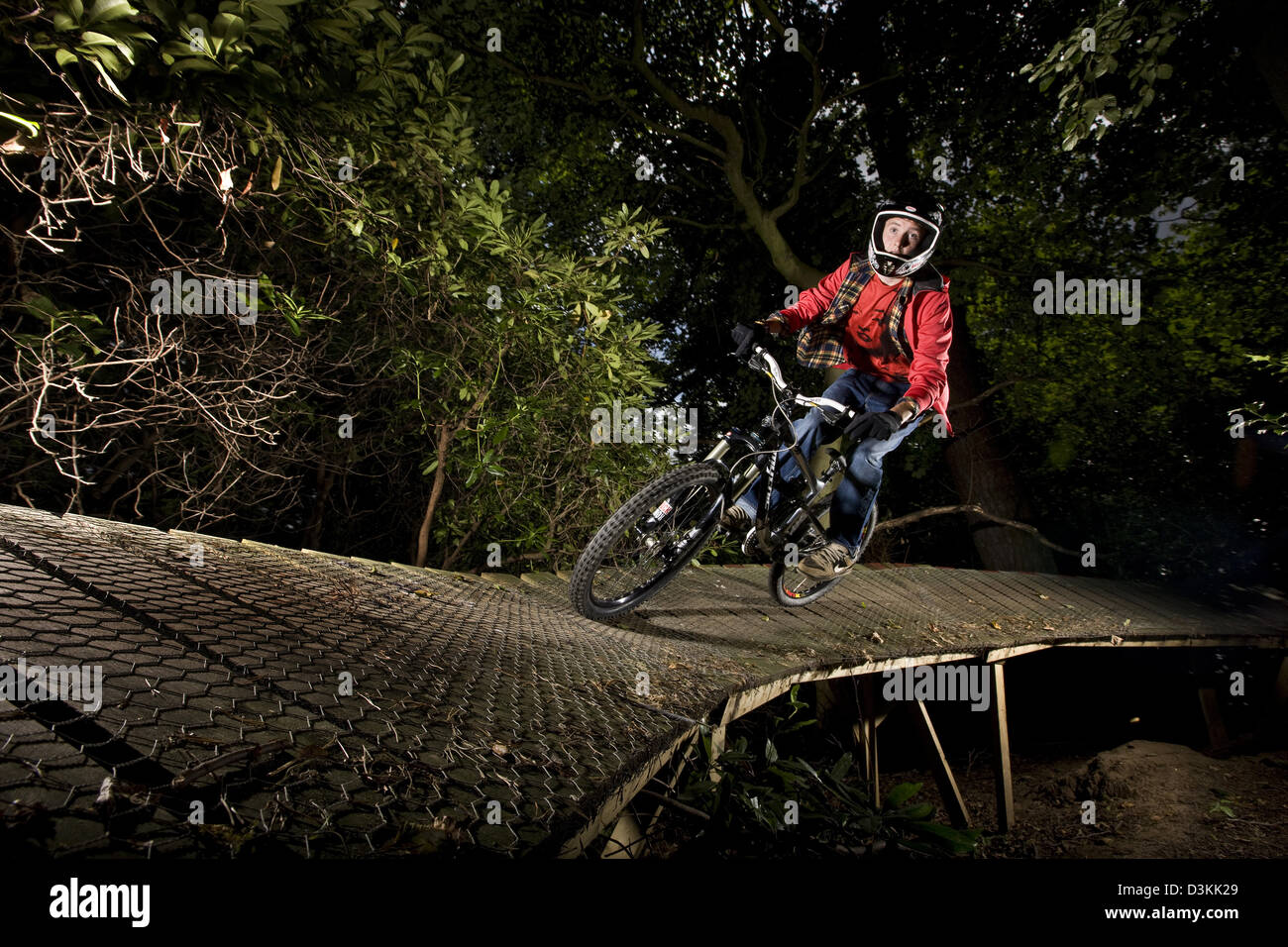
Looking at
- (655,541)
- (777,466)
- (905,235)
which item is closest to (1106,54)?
(905,235)

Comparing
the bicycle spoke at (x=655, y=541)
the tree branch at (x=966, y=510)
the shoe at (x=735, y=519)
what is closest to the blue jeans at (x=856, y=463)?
the shoe at (x=735, y=519)

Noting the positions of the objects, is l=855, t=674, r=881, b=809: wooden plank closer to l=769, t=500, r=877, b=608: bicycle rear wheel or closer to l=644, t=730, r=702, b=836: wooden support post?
l=769, t=500, r=877, b=608: bicycle rear wheel

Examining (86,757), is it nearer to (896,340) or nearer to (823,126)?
(896,340)

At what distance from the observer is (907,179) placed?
336 inches

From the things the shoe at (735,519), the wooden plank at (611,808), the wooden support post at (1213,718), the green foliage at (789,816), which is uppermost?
the shoe at (735,519)

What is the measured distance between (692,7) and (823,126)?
97.6 inches

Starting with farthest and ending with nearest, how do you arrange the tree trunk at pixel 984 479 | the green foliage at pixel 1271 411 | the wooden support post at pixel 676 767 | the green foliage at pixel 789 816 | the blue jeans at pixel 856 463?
the tree trunk at pixel 984 479 < the green foliage at pixel 1271 411 < the blue jeans at pixel 856 463 < the wooden support post at pixel 676 767 < the green foliage at pixel 789 816

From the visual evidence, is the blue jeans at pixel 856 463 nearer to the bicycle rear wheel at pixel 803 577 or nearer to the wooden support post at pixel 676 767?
the bicycle rear wheel at pixel 803 577

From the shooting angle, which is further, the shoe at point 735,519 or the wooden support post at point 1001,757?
the wooden support post at point 1001,757

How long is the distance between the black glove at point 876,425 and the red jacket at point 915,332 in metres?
0.28

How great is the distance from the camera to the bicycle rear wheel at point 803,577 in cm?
423

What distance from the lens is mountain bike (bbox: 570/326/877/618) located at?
3.45 metres

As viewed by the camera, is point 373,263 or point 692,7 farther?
point 692,7
